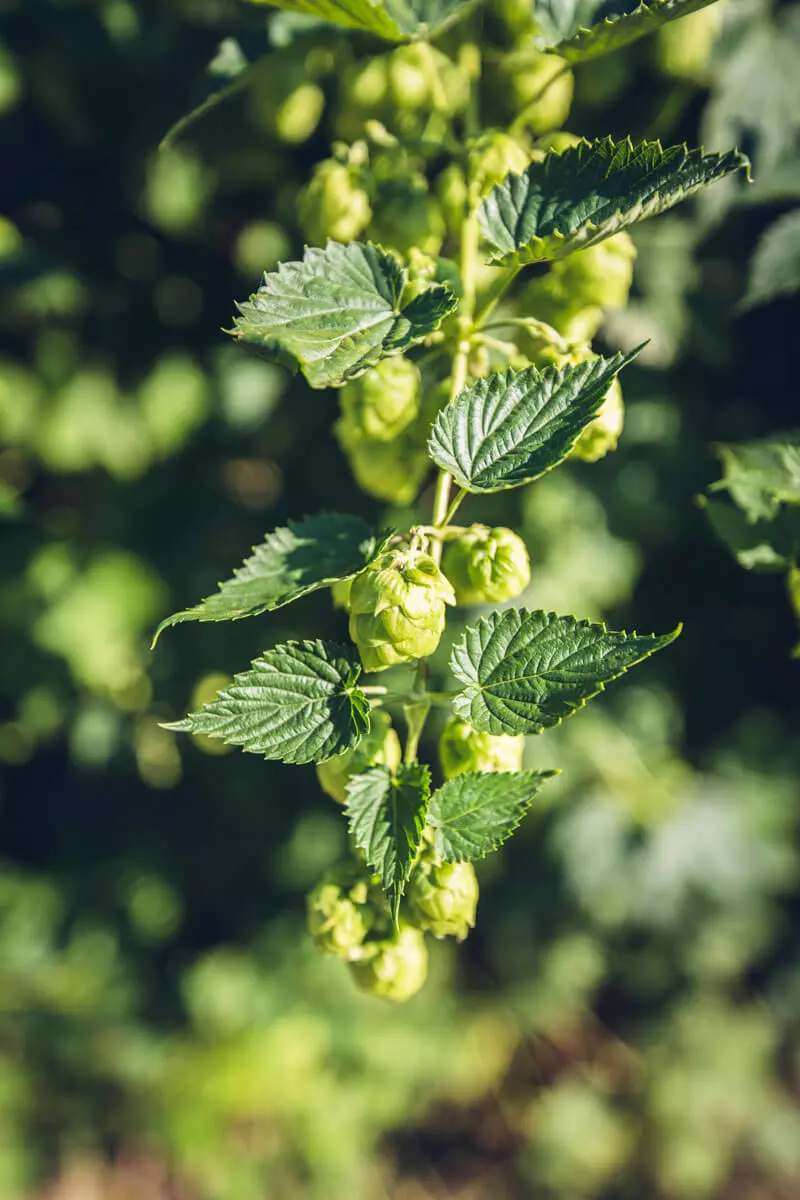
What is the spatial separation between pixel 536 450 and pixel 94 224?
2.87 ft

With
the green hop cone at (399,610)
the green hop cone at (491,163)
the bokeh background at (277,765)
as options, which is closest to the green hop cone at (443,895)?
the green hop cone at (399,610)

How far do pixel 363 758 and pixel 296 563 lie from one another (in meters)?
0.18

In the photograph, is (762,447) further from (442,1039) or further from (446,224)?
(442,1039)

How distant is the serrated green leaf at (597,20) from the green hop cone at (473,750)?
61cm

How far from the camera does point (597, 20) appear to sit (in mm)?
827

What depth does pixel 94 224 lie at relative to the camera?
1.20 m

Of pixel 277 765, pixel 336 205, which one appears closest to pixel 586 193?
pixel 336 205

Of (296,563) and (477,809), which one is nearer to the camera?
(477,809)

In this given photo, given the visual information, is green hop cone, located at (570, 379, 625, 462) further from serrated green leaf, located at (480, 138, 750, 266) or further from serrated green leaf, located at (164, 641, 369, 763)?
serrated green leaf, located at (164, 641, 369, 763)

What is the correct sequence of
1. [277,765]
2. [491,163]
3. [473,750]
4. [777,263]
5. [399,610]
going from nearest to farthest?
[399,610]
[473,750]
[491,163]
[777,263]
[277,765]

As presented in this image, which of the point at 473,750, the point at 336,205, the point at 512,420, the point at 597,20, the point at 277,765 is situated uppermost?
the point at 597,20

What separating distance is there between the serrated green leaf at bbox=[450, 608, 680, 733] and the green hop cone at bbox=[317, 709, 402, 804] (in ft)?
0.29

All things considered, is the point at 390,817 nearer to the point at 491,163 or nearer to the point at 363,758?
the point at 363,758

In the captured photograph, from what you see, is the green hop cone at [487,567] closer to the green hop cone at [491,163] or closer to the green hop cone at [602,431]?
the green hop cone at [602,431]
